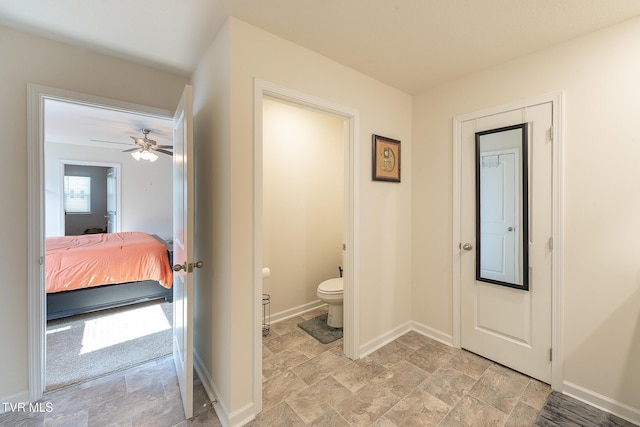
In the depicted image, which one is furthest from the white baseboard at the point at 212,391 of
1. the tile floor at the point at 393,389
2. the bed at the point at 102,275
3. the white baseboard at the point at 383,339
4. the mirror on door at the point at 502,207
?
the mirror on door at the point at 502,207

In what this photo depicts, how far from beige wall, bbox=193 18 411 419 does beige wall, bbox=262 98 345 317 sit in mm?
749

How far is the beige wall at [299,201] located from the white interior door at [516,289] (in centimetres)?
147

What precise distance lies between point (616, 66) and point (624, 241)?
109 centimetres

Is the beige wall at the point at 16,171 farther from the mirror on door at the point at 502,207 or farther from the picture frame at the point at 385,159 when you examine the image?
the mirror on door at the point at 502,207

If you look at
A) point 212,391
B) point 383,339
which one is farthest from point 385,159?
point 212,391

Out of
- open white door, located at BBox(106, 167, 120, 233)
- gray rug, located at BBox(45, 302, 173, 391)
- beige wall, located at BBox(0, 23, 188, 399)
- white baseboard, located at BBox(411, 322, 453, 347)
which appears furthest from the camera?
open white door, located at BBox(106, 167, 120, 233)

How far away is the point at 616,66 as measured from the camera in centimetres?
168

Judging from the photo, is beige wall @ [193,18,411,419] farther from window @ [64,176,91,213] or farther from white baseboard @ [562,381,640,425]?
window @ [64,176,91,213]

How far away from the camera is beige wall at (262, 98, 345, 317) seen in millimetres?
2982

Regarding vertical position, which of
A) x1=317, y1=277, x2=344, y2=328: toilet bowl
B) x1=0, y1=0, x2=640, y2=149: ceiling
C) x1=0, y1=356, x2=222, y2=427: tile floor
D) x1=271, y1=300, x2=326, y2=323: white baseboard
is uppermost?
x1=0, y1=0, x2=640, y2=149: ceiling

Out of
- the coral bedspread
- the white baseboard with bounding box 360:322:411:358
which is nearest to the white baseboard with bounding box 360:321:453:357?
the white baseboard with bounding box 360:322:411:358

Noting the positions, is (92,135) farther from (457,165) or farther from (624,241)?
(624,241)

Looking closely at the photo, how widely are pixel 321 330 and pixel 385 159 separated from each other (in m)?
1.83

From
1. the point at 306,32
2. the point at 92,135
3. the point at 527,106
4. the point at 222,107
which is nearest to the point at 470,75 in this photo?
the point at 527,106
